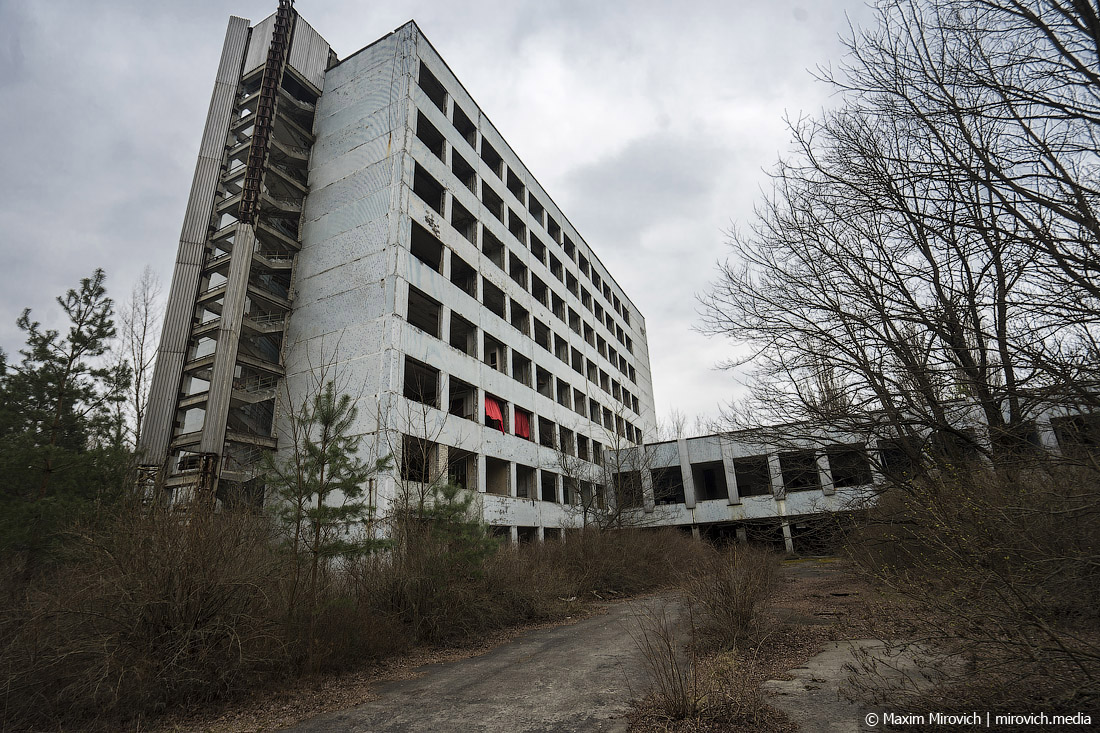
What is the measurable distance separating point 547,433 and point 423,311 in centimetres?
1176

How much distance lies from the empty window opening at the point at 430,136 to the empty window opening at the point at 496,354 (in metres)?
9.98

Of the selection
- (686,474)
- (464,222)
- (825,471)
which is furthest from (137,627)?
(686,474)

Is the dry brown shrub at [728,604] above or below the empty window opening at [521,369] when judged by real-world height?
below

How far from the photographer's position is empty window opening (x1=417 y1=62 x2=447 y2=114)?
89.5 ft

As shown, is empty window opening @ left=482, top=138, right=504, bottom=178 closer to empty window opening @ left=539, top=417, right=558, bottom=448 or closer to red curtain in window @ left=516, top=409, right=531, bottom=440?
red curtain in window @ left=516, top=409, right=531, bottom=440

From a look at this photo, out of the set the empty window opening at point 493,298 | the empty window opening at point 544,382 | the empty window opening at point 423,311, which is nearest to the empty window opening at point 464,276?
the empty window opening at point 493,298

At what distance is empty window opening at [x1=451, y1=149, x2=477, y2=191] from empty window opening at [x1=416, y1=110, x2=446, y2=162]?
4.40 feet

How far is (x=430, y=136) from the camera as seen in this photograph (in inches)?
1074

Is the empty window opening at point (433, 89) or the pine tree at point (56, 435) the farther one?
the empty window opening at point (433, 89)

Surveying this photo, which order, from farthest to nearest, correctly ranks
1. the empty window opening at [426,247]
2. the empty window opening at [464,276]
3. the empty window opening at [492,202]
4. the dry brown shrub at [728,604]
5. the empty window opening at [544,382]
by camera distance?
the empty window opening at [544,382] → the empty window opening at [492,202] → the empty window opening at [464,276] → the empty window opening at [426,247] → the dry brown shrub at [728,604]

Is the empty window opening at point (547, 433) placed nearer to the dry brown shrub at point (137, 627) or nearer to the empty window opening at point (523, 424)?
the empty window opening at point (523, 424)

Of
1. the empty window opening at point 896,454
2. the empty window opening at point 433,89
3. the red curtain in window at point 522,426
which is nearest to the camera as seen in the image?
the empty window opening at point 896,454

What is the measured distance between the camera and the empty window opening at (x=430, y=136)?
26.3 meters

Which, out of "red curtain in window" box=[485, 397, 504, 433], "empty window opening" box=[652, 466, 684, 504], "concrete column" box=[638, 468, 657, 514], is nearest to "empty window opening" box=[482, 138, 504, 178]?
"red curtain in window" box=[485, 397, 504, 433]
